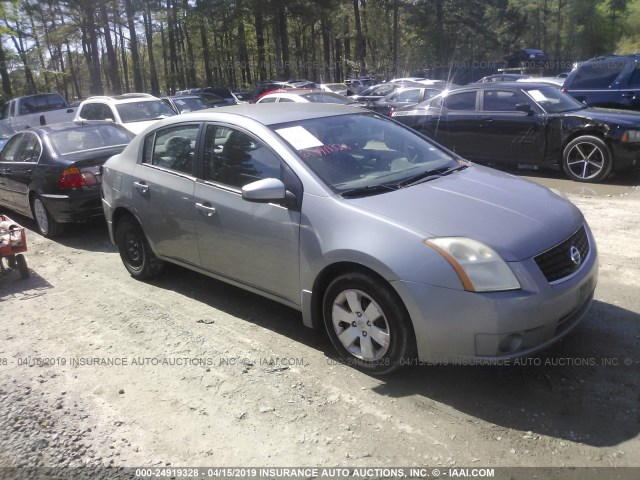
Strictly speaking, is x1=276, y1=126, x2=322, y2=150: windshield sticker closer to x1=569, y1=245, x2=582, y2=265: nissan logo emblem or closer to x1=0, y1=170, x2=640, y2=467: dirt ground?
x1=0, y1=170, x2=640, y2=467: dirt ground

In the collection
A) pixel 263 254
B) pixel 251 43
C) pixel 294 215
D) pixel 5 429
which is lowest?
pixel 5 429

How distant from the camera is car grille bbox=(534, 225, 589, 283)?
10.5ft

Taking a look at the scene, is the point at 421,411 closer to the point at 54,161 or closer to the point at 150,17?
the point at 54,161

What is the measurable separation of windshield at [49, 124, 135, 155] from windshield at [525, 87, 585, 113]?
21.8ft

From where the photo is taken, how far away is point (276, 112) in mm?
4562

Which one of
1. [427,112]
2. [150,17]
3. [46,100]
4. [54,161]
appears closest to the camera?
[54,161]

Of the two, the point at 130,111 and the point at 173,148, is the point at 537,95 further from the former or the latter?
the point at 130,111

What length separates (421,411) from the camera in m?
3.24

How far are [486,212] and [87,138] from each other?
6415mm

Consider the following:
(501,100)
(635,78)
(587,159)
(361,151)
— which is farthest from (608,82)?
(361,151)

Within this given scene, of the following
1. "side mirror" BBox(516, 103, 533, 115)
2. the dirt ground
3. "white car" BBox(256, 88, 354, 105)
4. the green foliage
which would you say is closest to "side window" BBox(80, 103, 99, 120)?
"white car" BBox(256, 88, 354, 105)

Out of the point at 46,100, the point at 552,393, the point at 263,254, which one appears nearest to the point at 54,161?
the point at 263,254

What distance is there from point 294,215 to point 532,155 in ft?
22.2

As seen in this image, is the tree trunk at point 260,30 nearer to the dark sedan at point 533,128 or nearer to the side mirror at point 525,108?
the dark sedan at point 533,128
